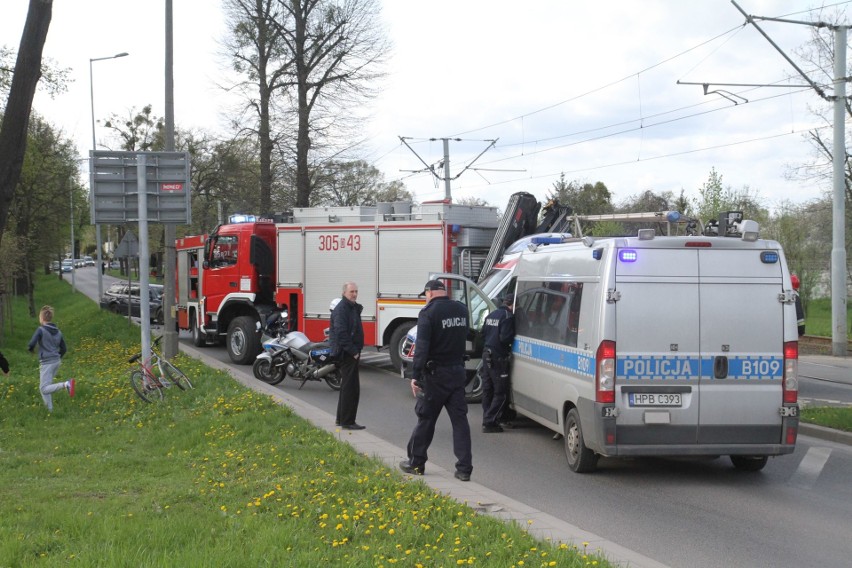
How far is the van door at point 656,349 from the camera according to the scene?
8023 millimetres

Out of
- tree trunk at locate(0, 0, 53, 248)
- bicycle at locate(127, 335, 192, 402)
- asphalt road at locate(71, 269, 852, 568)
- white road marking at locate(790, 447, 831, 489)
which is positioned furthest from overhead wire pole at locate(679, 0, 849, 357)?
tree trunk at locate(0, 0, 53, 248)

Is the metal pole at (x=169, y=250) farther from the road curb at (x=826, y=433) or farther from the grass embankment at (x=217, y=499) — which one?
the road curb at (x=826, y=433)

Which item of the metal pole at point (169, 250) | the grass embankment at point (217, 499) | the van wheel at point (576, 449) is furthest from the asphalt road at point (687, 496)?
the metal pole at point (169, 250)

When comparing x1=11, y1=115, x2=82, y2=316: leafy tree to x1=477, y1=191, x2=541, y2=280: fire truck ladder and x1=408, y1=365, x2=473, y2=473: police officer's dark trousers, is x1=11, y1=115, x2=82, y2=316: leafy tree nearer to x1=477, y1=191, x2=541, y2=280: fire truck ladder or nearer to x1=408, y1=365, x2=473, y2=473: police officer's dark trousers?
x1=477, y1=191, x2=541, y2=280: fire truck ladder

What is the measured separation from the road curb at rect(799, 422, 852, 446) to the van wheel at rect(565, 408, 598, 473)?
3.85 m

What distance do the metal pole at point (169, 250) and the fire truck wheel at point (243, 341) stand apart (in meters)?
1.50

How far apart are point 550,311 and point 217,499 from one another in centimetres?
430

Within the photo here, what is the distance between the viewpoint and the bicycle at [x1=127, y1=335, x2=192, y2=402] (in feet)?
42.1

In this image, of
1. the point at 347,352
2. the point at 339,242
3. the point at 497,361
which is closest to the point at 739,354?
the point at 497,361

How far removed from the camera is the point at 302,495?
6711 mm

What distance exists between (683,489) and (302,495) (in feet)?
12.1

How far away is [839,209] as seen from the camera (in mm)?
21062

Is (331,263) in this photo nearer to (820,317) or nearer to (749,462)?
(749,462)

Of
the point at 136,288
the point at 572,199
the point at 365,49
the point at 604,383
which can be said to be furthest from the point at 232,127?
the point at 572,199
